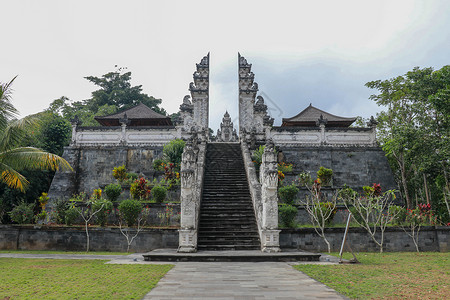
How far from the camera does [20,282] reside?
19.9ft

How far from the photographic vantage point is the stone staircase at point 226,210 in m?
11.0

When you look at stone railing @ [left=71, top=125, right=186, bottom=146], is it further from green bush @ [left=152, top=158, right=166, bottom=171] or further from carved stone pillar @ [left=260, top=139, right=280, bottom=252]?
carved stone pillar @ [left=260, top=139, right=280, bottom=252]

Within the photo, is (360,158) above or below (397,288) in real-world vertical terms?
above

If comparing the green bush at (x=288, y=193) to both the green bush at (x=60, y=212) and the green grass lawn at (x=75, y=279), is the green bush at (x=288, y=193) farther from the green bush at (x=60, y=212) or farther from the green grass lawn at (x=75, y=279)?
the green bush at (x=60, y=212)

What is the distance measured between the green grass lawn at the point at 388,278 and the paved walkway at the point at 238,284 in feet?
1.35

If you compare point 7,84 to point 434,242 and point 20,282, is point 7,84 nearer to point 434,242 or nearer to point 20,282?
point 20,282

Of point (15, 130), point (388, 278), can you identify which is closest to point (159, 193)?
point (15, 130)

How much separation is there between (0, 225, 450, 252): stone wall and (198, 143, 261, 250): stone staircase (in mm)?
1241

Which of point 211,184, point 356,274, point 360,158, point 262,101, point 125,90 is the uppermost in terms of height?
point 125,90

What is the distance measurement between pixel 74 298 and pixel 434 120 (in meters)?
16.4

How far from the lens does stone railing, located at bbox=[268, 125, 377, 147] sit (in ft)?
65.1

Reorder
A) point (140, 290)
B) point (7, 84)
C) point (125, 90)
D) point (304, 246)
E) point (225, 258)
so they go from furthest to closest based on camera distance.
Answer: point (125, 90), point (304, 246), point (7, 84), point (225, 258), point (140, 290)

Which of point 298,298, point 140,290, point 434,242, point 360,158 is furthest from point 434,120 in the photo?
point 140,290

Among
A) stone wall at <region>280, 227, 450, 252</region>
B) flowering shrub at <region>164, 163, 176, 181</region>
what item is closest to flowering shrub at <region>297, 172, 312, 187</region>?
stone wall at <region>280, 227, 450, 252</region>
